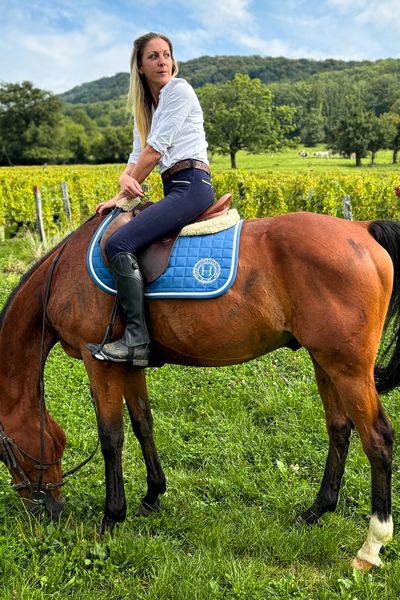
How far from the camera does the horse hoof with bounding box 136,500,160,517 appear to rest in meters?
3.62

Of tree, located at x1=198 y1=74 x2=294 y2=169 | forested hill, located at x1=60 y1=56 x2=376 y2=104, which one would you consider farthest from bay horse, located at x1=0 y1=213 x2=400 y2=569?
forested hill, located at x1=60 y1=56 x2=376 y2=104

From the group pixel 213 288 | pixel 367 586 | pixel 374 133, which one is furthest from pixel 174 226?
pixel 374 133

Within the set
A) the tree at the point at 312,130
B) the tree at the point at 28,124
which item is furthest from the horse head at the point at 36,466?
the tree at the point at 312,130

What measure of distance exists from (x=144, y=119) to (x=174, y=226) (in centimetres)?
93

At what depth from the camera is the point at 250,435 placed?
4.45 metres

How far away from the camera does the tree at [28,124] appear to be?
8281 cm

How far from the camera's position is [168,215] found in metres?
3.03

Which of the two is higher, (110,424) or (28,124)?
(28,124)

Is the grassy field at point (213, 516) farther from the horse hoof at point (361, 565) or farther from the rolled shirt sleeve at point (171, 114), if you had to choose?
the rolled shirt sleeve at point (171, 114)

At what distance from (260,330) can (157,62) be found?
1873mm

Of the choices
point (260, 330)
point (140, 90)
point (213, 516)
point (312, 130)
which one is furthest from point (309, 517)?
point (312, 130)

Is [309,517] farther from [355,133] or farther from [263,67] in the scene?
[263,67]

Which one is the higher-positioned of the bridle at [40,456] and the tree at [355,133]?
the tree at [355,133]

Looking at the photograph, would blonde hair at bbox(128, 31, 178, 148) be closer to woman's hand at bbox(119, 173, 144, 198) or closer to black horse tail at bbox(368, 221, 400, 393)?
woman's hand at bbox(119, 173, 144, 198)
